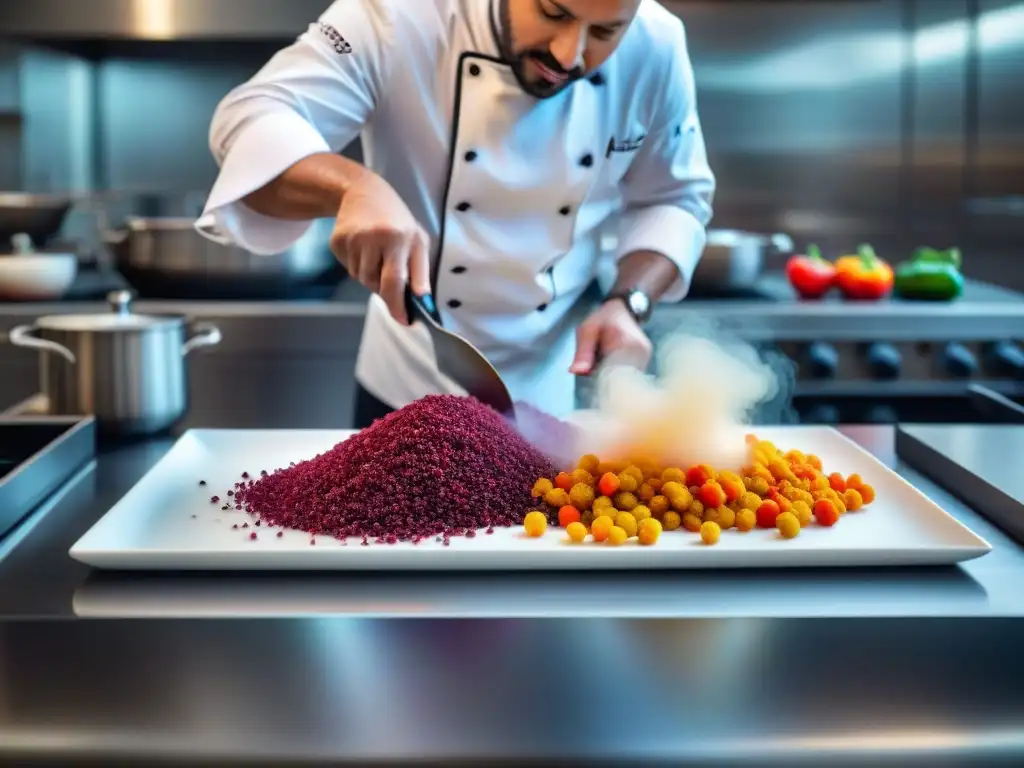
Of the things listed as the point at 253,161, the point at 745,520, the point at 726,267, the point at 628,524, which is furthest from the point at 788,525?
the point at 726,267

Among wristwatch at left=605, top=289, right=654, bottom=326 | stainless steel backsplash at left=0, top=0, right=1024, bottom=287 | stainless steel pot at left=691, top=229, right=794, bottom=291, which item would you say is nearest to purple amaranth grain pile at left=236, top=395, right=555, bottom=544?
wristwatch at left=605, top=289, right=654, bottom=326

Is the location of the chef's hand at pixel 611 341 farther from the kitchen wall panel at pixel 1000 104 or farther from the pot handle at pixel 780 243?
the kitchen wall panel at pixel 1000 104

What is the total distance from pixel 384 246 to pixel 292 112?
1.38 ft

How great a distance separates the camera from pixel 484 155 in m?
1.86

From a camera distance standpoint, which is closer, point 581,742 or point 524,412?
point 581,742

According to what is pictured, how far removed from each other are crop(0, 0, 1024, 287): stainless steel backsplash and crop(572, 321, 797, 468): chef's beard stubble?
2226mm

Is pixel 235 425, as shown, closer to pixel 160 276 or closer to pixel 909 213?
pixel 160 276

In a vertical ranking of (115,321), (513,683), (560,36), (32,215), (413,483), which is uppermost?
(560,36)

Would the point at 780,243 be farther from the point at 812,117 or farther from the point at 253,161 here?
the point at 253,161

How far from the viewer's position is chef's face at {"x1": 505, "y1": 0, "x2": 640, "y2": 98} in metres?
1.49

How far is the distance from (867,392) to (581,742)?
207 centimetres

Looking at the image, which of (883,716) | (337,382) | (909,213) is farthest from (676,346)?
(909,213)

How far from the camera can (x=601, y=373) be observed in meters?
1.60

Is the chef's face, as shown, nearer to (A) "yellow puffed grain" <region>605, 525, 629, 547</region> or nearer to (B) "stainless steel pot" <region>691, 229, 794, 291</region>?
(A) "yellow puffed grain" <region>605, 525, 629, 547</region>
